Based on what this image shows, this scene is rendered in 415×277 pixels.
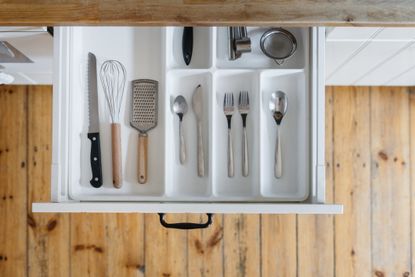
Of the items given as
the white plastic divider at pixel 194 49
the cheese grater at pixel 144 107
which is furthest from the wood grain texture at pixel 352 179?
the cheese grater at pixel 144 107

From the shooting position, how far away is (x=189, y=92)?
1.28 m

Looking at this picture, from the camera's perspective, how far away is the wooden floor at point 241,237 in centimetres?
200

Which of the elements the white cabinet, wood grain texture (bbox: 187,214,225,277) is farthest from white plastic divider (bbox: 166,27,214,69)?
wood grain texture (bbox: 187,214,225,277)

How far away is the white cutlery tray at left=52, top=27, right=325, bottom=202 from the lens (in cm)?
122

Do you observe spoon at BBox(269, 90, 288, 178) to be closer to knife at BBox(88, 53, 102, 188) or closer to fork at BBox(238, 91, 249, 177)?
fork at BBox(238, 91, 249, 177)

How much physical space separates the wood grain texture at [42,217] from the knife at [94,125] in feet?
2.84

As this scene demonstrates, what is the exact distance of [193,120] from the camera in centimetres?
128

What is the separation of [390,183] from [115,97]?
1.30 m

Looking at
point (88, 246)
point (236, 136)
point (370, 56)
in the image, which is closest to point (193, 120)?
point (236, 136)

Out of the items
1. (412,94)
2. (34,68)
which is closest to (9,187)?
(34,68)

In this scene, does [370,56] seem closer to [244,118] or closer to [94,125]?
[244,118]

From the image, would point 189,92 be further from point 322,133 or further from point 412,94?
point 412,94

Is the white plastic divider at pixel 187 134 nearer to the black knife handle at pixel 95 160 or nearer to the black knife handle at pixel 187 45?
the black knife handle at pixel 187 45

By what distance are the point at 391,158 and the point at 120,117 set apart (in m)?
1.27
